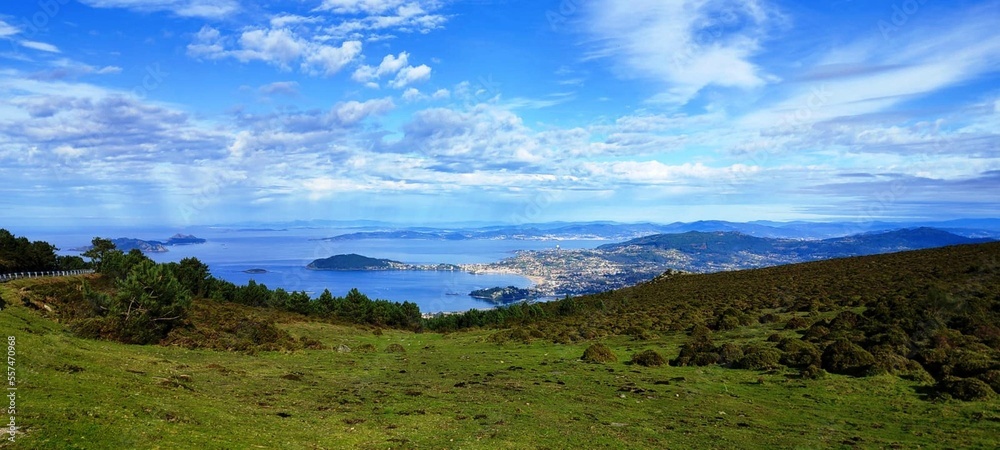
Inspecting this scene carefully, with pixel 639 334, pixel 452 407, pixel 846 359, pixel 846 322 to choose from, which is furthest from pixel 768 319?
pixel 452 407

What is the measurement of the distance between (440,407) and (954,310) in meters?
28.9

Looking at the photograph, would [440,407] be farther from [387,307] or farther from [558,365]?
[387,307]

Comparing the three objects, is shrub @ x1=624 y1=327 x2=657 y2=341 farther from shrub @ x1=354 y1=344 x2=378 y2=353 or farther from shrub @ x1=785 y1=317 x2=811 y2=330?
shrub @ x1=354 y1=344 x2=378 y2=353

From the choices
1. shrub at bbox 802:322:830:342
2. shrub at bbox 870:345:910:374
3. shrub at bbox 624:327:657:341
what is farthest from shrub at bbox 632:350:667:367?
shrub at bbox 870:345:910:374

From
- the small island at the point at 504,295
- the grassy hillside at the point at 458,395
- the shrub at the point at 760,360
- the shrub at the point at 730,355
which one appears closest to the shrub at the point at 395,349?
the grassy hillside at the point at 458,395

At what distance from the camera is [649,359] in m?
25.0

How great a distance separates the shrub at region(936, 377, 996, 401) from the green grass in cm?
47

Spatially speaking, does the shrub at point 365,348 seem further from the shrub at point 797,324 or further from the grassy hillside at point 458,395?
the shrub at point 797,324

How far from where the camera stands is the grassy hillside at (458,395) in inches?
438

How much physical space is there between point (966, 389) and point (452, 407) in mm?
16871

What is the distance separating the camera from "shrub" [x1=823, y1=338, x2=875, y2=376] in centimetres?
2016

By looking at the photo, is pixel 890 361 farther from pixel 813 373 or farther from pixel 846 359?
pixel 813 373

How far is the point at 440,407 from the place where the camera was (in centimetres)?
1583

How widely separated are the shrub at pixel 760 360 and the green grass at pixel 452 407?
867 millimetres
